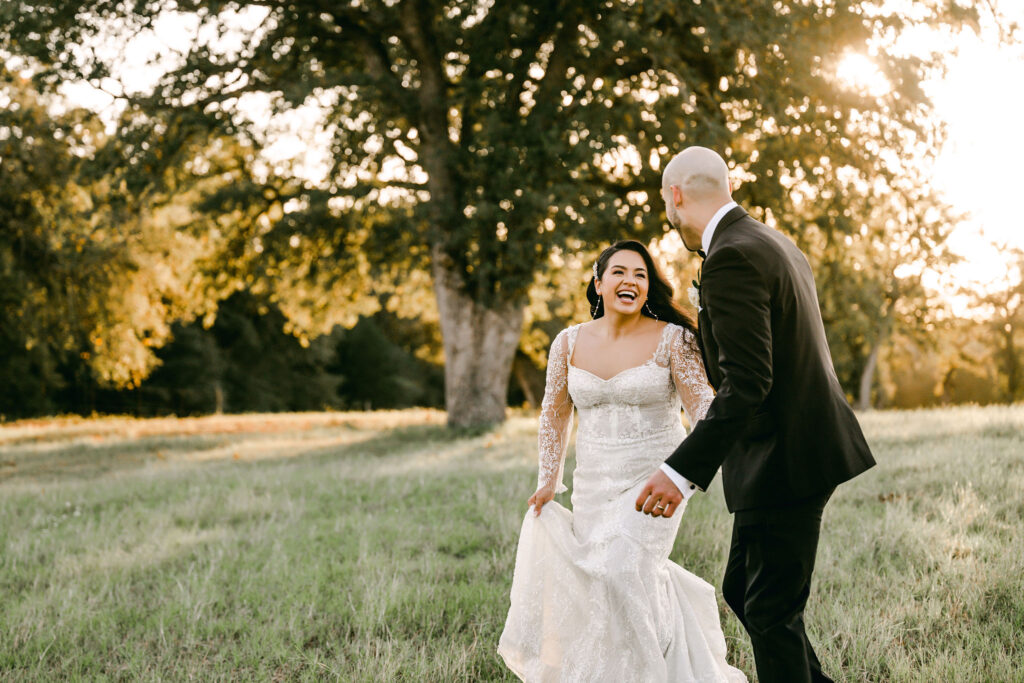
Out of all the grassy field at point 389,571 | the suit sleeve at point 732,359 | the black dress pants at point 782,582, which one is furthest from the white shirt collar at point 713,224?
the grassy field at point 389,571

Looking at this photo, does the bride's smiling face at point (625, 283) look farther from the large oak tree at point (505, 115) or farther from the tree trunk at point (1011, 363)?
the tree trunk at point (1011, 363)

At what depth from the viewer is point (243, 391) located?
162ft

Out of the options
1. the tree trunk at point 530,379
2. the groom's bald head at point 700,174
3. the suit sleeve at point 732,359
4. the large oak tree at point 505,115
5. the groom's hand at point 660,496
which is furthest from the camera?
the tree trunk at point 530,379

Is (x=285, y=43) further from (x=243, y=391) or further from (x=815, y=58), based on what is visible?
(x=243, y=391)

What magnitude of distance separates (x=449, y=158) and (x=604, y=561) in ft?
42.2

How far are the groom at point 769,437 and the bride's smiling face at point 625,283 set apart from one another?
0.99 m

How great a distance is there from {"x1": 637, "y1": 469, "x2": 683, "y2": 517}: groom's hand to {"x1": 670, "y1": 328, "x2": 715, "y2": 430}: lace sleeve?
897mm

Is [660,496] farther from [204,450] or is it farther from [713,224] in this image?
[204,450]

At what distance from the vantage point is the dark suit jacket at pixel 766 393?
117 inches

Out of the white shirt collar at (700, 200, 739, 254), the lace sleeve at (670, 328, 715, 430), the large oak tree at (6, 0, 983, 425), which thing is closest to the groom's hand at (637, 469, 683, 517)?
the lace sleeve at (670, 328, 715, 430)

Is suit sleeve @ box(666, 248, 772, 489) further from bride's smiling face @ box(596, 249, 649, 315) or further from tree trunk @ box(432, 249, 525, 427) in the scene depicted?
tree trunk @ box(432, 249, 525, 427)

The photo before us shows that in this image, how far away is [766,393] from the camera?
2.98 m

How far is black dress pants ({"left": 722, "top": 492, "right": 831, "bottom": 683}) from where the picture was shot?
122 inches

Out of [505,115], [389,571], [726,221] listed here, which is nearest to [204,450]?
[505,115]
